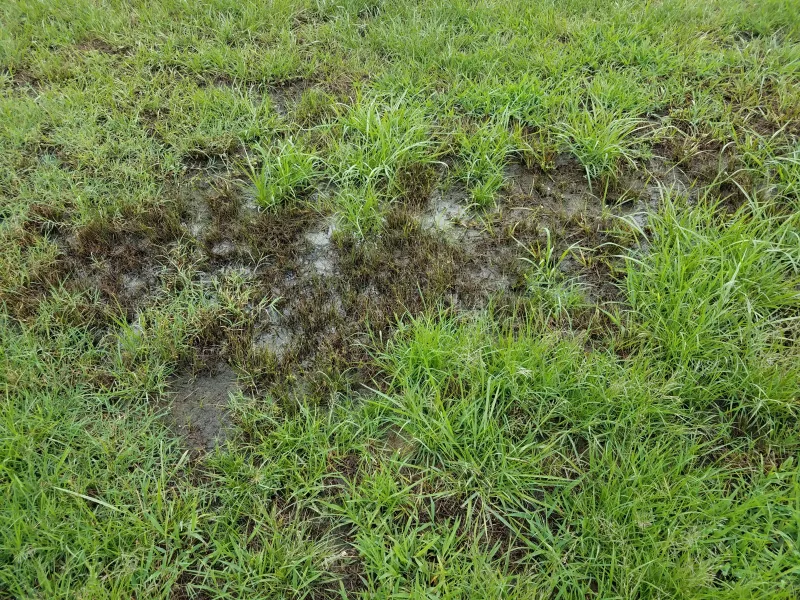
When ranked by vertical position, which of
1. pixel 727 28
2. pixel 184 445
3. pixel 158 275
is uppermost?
pixel 727 28

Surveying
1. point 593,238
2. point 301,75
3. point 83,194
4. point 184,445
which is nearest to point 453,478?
point 184,445

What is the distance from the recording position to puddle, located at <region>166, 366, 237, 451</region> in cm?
227

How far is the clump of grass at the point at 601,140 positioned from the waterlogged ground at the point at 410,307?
2 cm

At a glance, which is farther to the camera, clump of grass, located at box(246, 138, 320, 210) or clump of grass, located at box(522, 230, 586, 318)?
clump of grass, located at box(246, 138, 320, 210)

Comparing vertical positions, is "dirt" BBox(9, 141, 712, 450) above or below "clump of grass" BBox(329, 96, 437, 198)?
below

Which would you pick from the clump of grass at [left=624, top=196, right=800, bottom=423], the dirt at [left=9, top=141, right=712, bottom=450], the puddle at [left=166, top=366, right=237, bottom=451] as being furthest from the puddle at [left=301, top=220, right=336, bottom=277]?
the clump of grass at [left=624, top=196, right=800, bottom=423]

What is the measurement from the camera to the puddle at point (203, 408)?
89.3 inches

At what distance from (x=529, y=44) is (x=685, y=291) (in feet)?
7.57

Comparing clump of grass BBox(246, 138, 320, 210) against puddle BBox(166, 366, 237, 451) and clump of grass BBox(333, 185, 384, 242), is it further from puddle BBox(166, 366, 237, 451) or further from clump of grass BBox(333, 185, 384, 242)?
puddle BBox(166, 366, 237, 451)

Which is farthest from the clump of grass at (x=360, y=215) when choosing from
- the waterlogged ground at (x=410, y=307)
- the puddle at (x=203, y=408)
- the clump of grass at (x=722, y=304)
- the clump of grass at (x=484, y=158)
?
the clump of grass at (x=722, y=304)

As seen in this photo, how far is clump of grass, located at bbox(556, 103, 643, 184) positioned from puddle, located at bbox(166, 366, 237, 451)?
2296 mm

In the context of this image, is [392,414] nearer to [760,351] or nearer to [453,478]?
[453,478]

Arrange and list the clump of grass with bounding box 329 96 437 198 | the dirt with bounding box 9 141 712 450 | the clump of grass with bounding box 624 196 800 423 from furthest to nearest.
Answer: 1. the clump of grass with bounding box 329 96 437 198
2. the dirt with bounding box 9 141 712 450
3. the clump of grass with bounding box 624 196 800 423

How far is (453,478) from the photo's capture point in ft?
6.85
